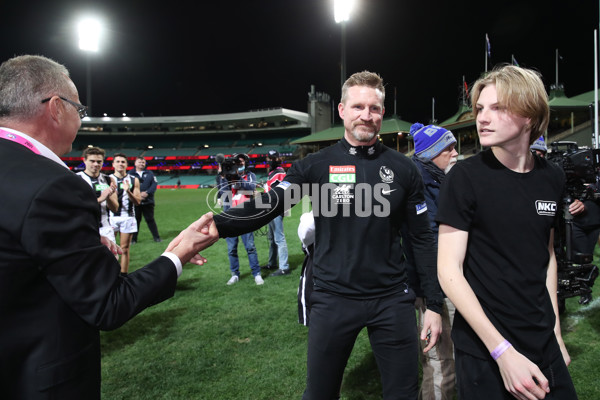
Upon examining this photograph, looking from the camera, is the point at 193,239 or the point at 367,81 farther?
the point at 367,81

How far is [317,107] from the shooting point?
63938mm

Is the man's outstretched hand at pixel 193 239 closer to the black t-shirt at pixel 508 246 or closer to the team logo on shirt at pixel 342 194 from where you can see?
the team logo on shirt at pixel 342 194

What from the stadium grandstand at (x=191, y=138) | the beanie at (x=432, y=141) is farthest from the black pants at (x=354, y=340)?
the stadium grandstand at (x=191, y=138)

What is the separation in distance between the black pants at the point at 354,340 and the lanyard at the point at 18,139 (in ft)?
5.40

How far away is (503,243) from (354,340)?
1066 millimetres

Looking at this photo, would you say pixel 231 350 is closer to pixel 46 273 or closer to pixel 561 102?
pixel 46 273

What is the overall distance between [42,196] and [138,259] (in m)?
8.25

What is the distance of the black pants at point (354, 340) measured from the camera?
82.4 inches

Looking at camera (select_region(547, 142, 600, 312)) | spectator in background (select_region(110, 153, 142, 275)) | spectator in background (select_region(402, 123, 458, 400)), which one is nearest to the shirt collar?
spectator in background (select_region(402, 123, 458, 400))

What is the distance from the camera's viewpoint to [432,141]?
3027 millimetres

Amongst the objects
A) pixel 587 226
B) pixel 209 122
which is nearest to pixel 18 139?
pixel 587 226

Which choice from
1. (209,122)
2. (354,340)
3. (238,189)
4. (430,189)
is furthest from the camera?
(209,122)

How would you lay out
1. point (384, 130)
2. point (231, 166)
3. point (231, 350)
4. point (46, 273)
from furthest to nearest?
point (384, 130) < point (231, 166) < point (231, 350) < point (46, 273)

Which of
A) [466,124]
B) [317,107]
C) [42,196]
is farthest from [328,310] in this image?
[317,107]
